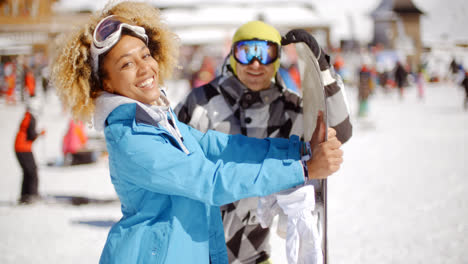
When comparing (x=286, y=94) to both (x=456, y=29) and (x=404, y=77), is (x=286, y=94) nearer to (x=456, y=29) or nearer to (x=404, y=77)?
(x=404, y=77)

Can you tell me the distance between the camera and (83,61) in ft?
4.53

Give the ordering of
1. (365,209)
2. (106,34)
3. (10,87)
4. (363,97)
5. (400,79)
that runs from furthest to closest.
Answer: (10,87)
(400,79)
(363,97)
(365,209)
(106,34)

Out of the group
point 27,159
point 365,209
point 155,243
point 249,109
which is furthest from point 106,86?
point 27,159

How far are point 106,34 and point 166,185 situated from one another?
624mm

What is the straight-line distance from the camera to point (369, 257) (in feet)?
11.4

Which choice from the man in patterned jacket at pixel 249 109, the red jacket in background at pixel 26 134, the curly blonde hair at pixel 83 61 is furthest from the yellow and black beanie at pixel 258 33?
the red jacket in background at pixel 26 134

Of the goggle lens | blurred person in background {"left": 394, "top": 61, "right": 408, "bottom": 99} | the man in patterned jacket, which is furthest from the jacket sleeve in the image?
blurred person in background {"left": 394, "top": 61, "right": 408, "bottom": 99}

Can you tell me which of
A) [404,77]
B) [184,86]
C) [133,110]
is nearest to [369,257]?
[133,110]

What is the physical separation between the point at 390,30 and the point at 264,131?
33312 millimetres

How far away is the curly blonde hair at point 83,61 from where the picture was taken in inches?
54.9

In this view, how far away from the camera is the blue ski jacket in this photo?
1.16 metres

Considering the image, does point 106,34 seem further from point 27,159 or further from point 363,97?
point 363,97

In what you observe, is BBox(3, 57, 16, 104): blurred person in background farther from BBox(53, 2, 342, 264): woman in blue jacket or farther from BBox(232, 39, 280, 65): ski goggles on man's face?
BBox(53, 2, 342, 264): woman in blue jacket

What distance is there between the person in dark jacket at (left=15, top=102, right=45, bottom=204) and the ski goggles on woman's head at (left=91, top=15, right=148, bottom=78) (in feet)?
15.8
